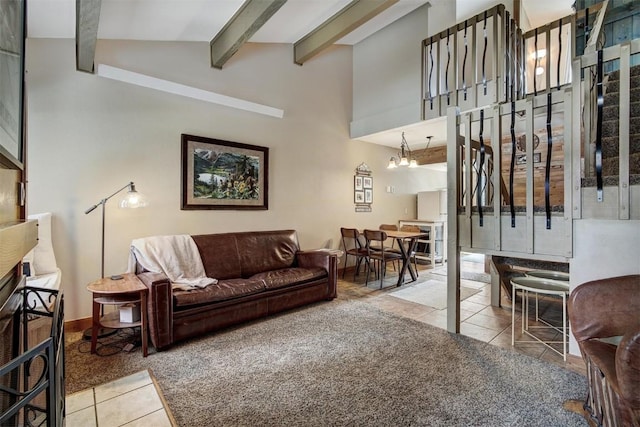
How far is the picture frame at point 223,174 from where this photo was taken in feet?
11.9

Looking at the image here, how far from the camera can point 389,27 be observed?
517 cm

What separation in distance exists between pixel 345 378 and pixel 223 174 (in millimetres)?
2855

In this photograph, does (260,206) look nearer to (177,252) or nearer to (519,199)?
(177,252)

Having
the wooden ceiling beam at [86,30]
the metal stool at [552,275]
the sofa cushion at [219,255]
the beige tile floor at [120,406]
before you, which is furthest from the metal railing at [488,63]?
the beige tile floor at [120,406]

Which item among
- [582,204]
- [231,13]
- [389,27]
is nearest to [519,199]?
[582,204]

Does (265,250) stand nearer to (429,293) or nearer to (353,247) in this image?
(353,247)

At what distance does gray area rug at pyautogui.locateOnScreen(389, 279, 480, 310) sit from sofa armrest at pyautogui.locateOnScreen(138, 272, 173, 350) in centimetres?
289

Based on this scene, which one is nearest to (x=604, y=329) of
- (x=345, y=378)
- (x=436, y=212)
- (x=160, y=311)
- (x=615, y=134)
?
(x=345, y=378)

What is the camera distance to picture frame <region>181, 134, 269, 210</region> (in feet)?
11.9

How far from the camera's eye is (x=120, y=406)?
72.9 inches

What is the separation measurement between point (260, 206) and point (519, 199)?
3.94 metres

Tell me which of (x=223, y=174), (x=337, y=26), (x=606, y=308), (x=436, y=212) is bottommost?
(x=606, y=308)

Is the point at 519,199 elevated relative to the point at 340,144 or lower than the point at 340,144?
lower

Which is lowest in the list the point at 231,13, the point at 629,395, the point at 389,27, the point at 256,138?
the point at 629,395
